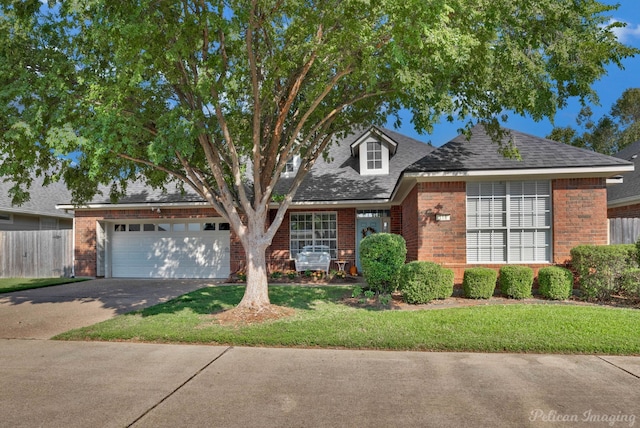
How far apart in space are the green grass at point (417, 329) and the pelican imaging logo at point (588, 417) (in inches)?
79.4

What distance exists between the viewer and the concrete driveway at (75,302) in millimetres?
7393

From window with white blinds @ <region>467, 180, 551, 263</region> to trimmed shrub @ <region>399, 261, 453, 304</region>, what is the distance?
63.6 inches

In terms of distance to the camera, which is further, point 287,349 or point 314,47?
point 314,47

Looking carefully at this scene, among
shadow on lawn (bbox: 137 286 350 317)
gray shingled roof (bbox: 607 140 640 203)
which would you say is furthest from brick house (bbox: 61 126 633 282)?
gray shingled roof (bbox: 607 140 640 203)

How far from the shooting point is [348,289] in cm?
1138

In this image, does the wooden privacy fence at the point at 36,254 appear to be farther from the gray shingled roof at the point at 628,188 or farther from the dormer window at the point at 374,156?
the gray shingled roof at the point at 628,188

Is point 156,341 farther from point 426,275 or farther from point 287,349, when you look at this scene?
point 426,275

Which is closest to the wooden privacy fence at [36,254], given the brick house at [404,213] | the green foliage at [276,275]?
the brick house at [404,213]

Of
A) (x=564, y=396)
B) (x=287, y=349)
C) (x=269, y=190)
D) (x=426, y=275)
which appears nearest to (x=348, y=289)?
(x=426, y=275)

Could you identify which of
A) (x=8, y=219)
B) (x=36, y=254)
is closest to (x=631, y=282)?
(x=36, y=254)

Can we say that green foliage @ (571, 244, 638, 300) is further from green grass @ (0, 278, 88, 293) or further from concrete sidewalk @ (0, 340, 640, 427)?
green grass @ (0, 278, 88, 293)

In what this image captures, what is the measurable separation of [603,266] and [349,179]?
891cm

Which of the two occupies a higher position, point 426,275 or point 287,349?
point 426,275

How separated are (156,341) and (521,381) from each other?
5009 millimetres
